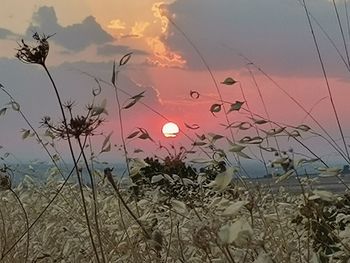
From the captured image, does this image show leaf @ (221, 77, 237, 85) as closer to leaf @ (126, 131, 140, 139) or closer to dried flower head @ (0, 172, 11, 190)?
leaf @ (126, 131, 140, 139)

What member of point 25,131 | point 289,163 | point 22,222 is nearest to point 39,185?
point 22,222

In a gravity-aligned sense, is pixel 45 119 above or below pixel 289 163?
above

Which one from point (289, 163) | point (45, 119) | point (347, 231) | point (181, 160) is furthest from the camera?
point (181, 160)

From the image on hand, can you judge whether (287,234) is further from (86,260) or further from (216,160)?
(216,160)

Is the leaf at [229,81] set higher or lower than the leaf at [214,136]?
higher

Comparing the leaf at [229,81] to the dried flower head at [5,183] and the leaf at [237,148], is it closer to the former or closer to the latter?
the leaf at [237,148]

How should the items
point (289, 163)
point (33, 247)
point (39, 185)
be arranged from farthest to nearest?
point (39, 185), point (33, 247), point (289, 163)

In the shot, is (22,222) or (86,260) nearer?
(86,260)

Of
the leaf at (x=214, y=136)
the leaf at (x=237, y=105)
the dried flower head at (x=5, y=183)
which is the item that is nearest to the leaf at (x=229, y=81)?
the leaf at (x=237, y=105)

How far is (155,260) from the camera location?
2643mm

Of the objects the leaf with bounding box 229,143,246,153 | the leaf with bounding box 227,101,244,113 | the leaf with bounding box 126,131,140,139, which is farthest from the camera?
the leaf with bounding box 126,131,140,139

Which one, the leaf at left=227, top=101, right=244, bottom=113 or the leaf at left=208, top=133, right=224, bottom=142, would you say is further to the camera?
the leaf at left=208, top=133, right=224, bottom=142

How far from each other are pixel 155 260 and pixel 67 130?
1.04 m

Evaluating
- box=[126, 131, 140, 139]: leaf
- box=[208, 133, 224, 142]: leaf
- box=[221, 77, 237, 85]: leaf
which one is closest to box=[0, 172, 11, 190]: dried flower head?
box=[126, 131, 140, 139]: leaf
